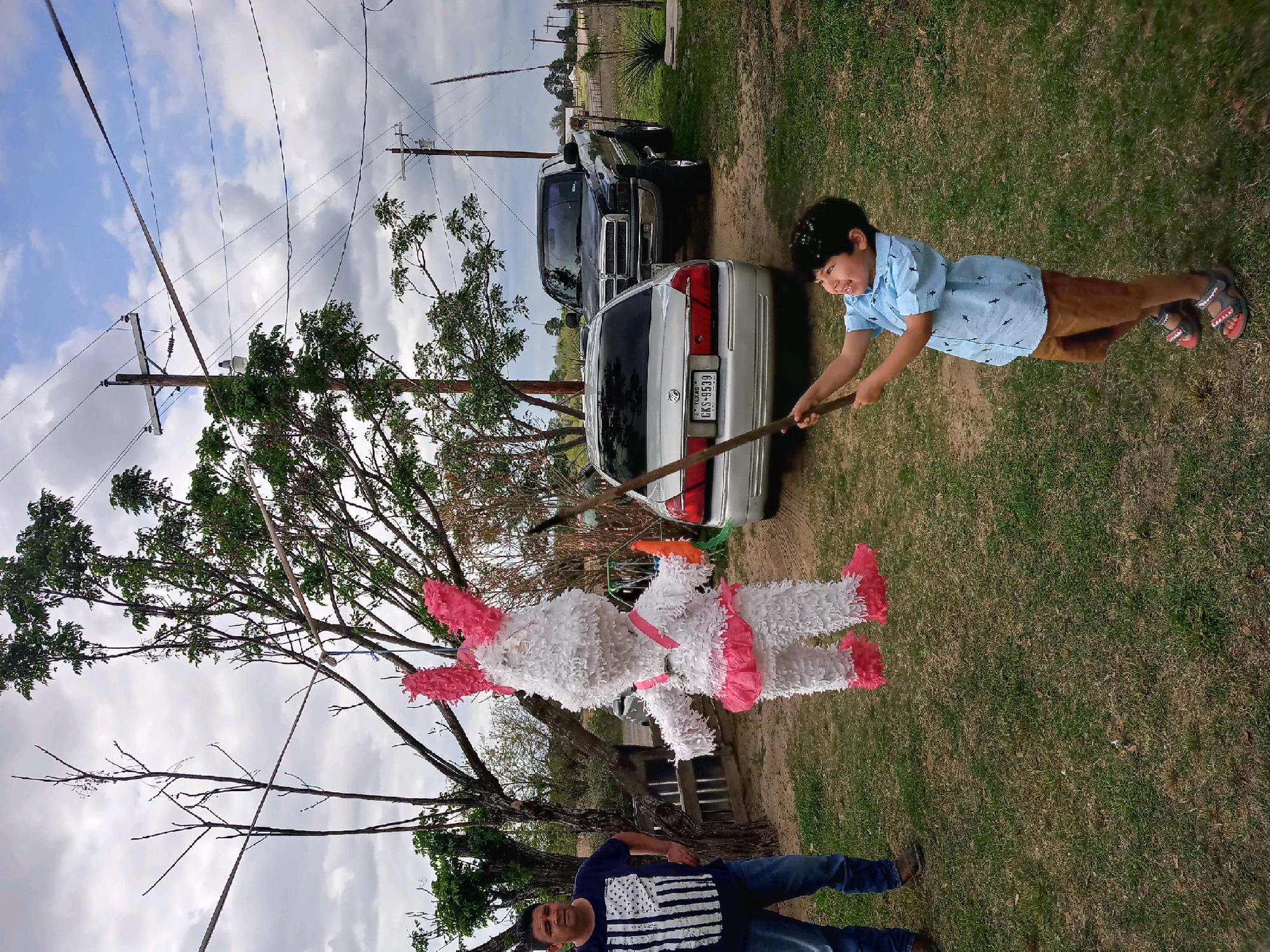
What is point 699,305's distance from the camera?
5.88m

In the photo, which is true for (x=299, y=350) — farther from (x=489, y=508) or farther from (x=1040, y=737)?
(x=1040, y=737)

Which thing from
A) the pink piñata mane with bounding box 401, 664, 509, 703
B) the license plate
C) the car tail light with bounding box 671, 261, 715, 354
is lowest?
the pink piñata mane with bounding box 401, 664, 509, 703

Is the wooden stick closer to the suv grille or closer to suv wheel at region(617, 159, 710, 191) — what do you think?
the suv grille

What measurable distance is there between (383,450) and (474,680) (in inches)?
157

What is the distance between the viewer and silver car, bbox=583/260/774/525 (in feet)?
19.3

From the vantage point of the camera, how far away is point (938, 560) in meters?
4.52

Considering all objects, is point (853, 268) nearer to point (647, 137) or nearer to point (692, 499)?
point (692, 499)

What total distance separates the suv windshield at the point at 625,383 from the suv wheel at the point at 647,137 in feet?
12.4

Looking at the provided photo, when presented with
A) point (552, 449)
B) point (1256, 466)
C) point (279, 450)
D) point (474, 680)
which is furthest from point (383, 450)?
point (1256, 466)

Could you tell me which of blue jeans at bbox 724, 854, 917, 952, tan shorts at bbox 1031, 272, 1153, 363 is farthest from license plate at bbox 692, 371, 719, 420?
blue jeans at bbox 724, 854, 917, 952

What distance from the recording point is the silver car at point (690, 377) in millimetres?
5879

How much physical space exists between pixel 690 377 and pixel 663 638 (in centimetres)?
269

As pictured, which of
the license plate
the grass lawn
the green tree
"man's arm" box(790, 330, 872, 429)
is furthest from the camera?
the license plate

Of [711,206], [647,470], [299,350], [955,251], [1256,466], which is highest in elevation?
[711,206]
